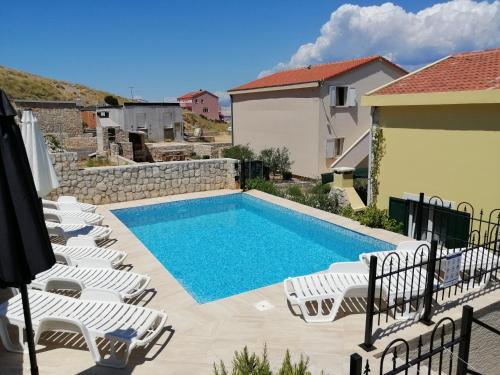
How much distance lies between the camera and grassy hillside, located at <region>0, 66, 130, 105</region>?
6227 cm

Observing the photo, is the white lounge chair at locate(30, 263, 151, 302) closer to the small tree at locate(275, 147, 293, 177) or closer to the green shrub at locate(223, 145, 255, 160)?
the small tree at locate(275, 147, 293, 177)

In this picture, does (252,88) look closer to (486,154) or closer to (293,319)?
(486,154)

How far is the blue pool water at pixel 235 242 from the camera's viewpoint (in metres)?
9.77

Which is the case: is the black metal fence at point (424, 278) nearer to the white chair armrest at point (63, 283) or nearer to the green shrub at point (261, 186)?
the white chair armrest at point (63, 283)

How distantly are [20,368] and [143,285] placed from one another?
2581 mm

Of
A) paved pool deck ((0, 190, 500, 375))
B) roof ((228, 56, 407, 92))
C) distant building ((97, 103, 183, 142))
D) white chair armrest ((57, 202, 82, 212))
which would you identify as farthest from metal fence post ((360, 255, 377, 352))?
distant building ((97, 103, 183, 142))

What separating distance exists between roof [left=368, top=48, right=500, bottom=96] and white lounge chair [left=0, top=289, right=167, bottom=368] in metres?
10.0

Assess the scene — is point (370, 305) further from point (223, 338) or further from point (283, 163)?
point (283, 163)

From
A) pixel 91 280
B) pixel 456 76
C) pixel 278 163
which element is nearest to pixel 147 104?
pixel 278 163

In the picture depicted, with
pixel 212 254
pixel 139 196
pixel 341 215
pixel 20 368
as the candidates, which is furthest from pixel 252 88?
pixel 20 368

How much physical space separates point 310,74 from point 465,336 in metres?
24.1

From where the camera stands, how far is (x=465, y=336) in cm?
402

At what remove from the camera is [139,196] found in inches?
652

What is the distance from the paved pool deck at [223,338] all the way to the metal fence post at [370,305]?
0.40 feet
